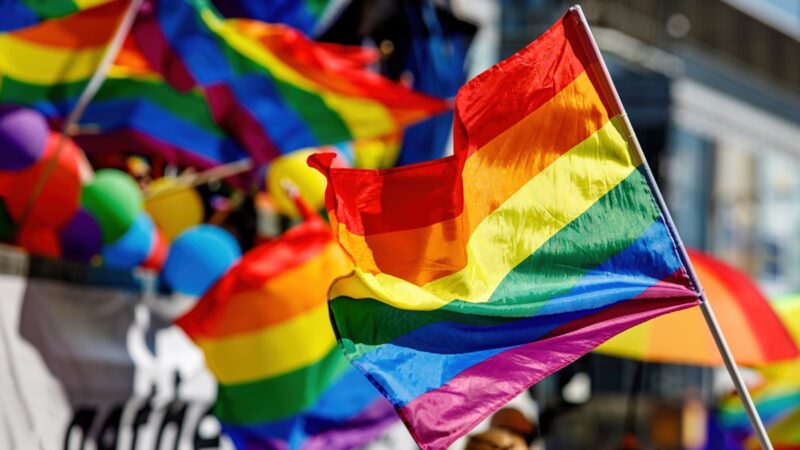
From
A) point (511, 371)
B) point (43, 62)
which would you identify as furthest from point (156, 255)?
point (511, 371)

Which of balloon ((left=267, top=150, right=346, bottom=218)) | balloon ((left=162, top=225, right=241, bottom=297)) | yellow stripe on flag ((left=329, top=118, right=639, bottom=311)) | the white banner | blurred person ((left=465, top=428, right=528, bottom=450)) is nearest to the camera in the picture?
yellow stripe on flag ((left=329, top=118, right=639, bottom=311))

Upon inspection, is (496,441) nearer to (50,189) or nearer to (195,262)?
(195,262)

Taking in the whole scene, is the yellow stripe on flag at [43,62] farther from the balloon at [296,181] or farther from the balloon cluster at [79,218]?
the balloon at [296,181]

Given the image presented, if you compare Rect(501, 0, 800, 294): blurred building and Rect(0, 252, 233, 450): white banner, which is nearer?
Rect(0, 252, 233, 450): white banner

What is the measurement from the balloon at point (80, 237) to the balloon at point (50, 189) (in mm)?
55

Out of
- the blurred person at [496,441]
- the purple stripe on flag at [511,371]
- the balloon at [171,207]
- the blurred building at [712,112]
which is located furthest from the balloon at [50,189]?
the blurred building at [712,112]

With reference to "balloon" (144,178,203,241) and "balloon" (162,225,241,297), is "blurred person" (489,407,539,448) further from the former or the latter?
"balloon" (144,178,203,241)

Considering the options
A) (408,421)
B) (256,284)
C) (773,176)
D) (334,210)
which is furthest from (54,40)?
(773,176)

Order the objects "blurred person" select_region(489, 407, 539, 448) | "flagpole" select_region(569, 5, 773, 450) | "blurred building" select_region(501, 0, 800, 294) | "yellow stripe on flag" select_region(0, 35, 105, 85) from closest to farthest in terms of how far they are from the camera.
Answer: "flagpole" select_region(569, 5, 773, 450), "blurred person" select_region(489, 407, 539, 448), "yellow stripe on flag" select_region(0, 35, 105, 85), "blurred building" select_region(501, 0, 800, 294)

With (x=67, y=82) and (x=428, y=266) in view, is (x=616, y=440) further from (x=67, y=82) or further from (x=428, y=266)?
(x=428, y=266)

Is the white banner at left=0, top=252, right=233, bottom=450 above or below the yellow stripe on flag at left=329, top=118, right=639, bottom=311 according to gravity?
below

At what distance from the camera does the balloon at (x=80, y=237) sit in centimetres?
721

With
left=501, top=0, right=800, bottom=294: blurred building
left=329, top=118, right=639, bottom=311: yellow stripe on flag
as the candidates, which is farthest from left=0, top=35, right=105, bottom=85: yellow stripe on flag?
left=501, top=0, right=800, bottom=294: blurred building

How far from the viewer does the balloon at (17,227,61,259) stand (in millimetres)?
7035
